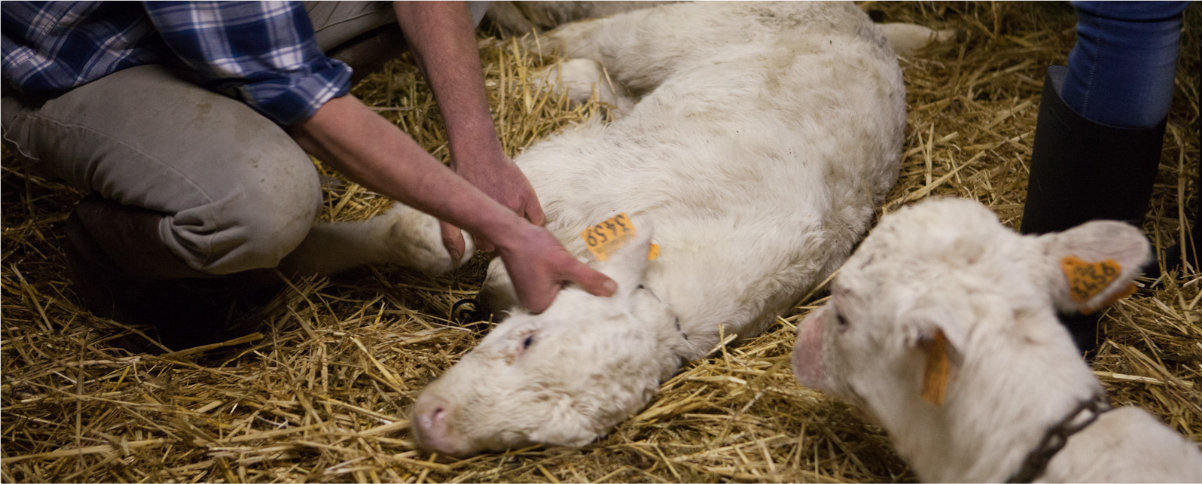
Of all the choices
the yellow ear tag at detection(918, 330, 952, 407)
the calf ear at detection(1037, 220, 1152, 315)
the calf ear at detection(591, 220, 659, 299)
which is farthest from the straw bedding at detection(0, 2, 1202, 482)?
the calf ear at detection(1037, 220, 1152, 315)

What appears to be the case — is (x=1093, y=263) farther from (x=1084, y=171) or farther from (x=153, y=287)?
(x=153, y=287)

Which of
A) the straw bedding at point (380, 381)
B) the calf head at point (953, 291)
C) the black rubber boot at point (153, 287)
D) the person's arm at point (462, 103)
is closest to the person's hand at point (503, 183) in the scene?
the person's arm at point (462, 103)

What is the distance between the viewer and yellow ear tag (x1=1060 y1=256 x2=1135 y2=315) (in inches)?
82.5

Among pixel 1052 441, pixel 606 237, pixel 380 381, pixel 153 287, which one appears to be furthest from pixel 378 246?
pixel 1052 441

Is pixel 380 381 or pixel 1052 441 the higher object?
pixel 1052 441

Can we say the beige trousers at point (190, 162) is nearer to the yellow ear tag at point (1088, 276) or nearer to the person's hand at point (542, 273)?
A: the person's hand at point (542, 273)

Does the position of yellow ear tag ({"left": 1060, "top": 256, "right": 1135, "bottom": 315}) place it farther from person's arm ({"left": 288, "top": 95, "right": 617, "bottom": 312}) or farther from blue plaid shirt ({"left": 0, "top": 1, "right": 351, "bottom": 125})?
blue plaid shirt ({"left": 0, "top": 1, "right": 351, "bottom": 125})

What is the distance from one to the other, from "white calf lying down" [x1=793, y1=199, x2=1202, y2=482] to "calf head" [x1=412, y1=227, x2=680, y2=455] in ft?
2.17

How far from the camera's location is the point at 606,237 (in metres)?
2.72

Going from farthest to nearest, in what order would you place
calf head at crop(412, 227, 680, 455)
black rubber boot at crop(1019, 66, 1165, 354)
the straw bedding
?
black rubber boot at crop(1019, 66, 1165, 354) → the straw bedding → calf head at crop(412, 227, 680, 455)

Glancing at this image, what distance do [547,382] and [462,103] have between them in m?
1.22

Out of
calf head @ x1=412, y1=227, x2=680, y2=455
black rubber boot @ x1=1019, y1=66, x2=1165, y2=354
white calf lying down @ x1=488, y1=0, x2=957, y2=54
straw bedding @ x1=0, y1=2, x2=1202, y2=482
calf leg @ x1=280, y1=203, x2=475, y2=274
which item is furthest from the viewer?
white calf lying down @ x1=488, y1=0, x2=957, y2=54

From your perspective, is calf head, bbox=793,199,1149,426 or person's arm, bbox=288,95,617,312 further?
person's arm, bbox=288,95,617,312

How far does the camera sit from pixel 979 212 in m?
2.26
